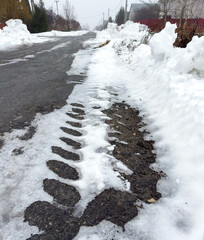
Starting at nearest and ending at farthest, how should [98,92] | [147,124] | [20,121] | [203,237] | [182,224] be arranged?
[203,237], [182,224], [20,121], [147,124], [98,92]

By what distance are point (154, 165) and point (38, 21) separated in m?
30.6

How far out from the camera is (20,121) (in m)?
2.84

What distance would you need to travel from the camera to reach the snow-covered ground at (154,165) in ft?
4.71

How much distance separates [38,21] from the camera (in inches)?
1058

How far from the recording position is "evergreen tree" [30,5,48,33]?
25.9 meters

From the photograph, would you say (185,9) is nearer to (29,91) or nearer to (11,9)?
(29,91)

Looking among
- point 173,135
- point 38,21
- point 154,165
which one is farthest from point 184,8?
point 38,21

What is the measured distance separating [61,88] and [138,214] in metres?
3.49

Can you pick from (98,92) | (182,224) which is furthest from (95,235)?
(98,92)

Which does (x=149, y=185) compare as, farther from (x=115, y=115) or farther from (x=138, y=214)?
Result: (x=115, y=115)

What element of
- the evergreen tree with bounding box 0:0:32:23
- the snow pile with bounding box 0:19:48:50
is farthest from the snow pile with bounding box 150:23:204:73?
the evergreen tree with bounding box 0:0:32:23

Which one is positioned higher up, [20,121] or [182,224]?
[20,121]

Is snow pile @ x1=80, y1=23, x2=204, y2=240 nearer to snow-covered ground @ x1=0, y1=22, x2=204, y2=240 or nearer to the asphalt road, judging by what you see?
snow-covered ground @ x1=0, y1=22, x2=204, y2=240

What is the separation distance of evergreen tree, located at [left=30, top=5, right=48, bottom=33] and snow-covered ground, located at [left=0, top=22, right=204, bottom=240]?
1070 inches
